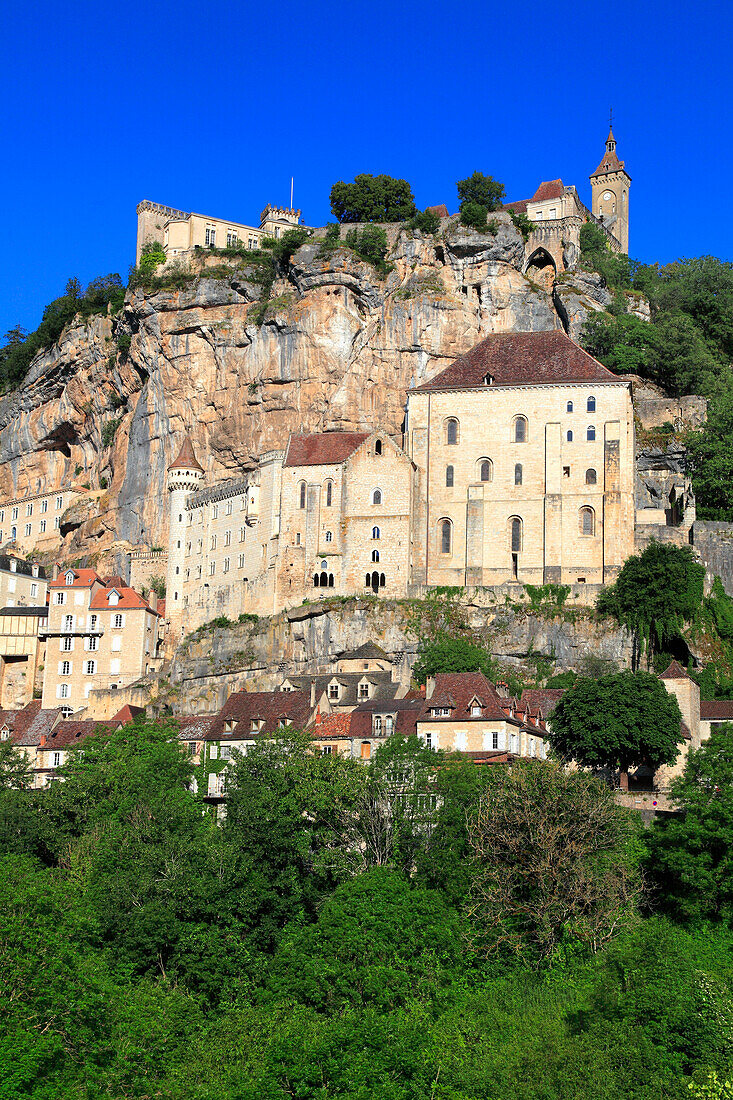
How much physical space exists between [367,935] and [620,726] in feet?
64.0

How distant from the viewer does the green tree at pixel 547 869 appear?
48094 millimetres

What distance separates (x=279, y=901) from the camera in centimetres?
5150

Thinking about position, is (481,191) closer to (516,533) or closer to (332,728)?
(516,533)

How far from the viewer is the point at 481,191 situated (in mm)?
99438

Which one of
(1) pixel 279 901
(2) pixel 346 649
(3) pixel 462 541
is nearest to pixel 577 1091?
(1) pixel 279 901

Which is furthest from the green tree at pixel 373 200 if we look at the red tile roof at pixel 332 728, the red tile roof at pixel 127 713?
the red tile roof at pixel 332 728

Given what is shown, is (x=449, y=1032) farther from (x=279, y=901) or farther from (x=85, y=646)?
(x=85, y=646)

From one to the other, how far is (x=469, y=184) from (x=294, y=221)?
1761 centimetres

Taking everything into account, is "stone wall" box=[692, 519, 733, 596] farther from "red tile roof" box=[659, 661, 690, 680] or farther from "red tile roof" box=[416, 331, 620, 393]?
"red tile roof" box=[416, 331, 620, 393]

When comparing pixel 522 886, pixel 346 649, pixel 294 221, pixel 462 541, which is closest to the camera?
pixel 522 886

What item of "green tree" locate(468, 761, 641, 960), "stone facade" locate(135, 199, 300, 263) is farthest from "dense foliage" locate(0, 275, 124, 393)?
"green tree" locate(468, 761, 641, 960)

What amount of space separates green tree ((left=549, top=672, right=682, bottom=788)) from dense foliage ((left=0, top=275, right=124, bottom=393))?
57432 mm

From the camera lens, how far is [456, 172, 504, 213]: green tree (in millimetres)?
99312

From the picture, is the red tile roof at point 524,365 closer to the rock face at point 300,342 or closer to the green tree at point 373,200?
the rock face at point 300,342
